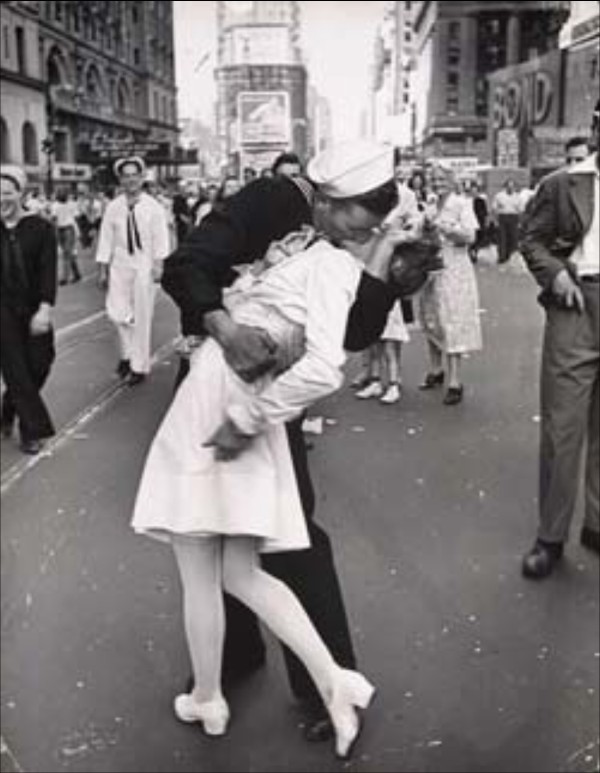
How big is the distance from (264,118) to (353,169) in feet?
0.34

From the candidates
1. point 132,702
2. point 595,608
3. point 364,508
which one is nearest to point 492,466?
point 595,608

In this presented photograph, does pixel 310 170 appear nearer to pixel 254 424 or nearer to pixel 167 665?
pixel 254 424

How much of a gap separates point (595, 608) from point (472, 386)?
2.11 ft

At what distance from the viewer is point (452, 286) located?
1.25m

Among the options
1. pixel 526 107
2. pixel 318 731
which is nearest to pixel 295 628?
pixel 318 731

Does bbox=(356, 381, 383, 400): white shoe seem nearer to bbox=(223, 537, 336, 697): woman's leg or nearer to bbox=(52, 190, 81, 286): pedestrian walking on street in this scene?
bbox=(223, 537, 336, 697): woman's leg

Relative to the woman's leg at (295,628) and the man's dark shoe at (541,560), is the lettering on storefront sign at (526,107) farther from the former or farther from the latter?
the man's dark shoe at (541,560)

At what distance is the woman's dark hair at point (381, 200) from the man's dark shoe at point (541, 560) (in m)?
2.20

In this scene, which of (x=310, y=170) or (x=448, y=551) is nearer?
(x=310, y=170)

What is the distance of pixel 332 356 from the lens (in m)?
0.67

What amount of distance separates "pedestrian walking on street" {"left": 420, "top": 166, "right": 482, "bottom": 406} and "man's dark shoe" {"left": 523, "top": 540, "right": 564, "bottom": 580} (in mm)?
454

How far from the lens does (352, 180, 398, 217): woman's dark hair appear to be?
0.61 metres

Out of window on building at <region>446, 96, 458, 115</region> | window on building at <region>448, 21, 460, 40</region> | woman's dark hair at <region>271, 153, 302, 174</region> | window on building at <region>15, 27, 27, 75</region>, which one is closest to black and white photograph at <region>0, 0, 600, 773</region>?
woman's dark hair at <region>271, 153, 302, 174</region>

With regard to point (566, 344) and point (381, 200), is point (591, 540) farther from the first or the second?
point (381, 200)
